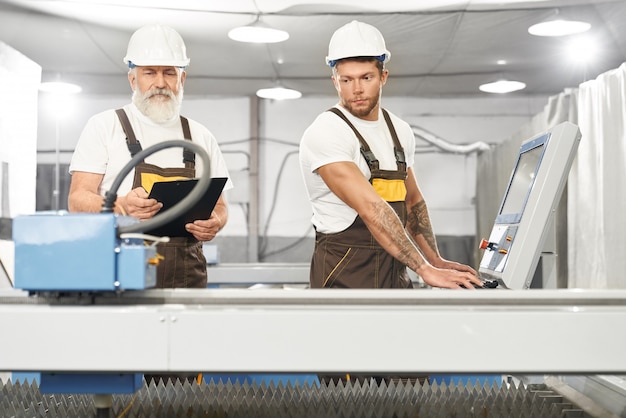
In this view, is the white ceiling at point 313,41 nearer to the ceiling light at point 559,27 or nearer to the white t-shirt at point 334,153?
the ceiling light at point 559,27

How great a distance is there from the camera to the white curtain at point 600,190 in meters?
3.75

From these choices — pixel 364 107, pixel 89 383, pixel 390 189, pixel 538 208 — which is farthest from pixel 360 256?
pixel 89 383

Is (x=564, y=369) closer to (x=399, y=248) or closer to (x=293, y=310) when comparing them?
(x=293, y=310)

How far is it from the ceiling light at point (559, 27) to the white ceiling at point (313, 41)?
0.06 meters

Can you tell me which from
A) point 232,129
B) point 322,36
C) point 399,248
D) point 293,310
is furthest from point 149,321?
point 232,129

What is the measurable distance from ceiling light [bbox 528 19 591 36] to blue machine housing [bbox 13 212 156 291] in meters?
4.52

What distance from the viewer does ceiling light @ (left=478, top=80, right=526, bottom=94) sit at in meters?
6.60

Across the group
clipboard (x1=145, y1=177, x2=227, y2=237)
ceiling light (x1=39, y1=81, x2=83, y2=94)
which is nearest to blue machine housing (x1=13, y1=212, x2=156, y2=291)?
clipboard (x1=145, y1=177, x2=227, y2=237)

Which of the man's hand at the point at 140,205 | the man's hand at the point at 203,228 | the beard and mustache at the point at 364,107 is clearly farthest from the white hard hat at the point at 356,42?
the man's hand at the point at 140,205

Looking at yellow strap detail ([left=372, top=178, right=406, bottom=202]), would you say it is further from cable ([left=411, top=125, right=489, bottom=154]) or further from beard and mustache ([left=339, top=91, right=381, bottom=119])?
cable ([left=411, top=125, right=489, bottom=154])

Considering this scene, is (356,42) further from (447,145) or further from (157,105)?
(447,145)

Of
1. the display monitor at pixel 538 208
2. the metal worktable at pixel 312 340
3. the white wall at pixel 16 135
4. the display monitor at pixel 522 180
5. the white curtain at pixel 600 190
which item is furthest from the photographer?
the white wall at pixel 16 135

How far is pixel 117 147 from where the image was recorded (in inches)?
95.4

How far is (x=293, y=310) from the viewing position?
1101mm
